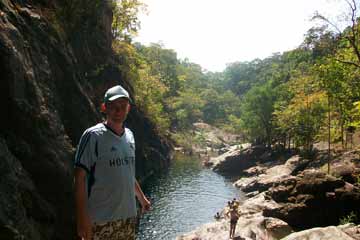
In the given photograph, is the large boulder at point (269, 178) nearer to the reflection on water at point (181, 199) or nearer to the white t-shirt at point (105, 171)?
the reflection on water at point (181, 199)

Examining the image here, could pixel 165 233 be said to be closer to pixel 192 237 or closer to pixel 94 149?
pixel 192 237

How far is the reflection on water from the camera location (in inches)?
1030

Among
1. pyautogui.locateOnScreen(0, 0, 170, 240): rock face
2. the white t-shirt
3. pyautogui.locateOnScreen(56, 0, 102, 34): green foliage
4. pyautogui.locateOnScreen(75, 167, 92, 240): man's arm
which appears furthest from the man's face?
pyautogui.locateOnScreen(56, 0, 102, 34): green foliage

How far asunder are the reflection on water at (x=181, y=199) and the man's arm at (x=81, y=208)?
20474mm

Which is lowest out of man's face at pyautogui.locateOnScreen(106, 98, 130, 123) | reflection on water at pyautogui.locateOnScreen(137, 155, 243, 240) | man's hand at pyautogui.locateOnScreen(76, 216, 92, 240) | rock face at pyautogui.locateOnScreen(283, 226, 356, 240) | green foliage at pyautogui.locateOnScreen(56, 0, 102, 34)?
reflection on water at pyautogui.locateOnScreen(137, 155, 243, 240)

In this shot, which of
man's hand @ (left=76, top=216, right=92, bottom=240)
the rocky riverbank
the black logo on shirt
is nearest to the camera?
man's hand @ (left=76, top=216, right=92, bottom=240)

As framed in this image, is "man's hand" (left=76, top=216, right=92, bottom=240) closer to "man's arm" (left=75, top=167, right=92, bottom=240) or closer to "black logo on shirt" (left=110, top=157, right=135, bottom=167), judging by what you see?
"man's arm" (left=75, top=167, right=92, bottom=240)

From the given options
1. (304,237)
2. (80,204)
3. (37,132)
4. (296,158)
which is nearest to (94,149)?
(80,204)

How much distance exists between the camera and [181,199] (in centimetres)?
3538

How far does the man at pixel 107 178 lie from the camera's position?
162 inches

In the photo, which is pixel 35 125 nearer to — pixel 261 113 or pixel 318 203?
pixel 318 203

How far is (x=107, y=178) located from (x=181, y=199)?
3197cm

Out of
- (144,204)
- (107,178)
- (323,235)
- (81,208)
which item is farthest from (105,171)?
(323,235)

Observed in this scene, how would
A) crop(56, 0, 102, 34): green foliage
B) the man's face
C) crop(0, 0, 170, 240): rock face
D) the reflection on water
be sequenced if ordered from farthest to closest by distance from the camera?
the reflection on water
crop(56, 0, 102, 34): green foliage
crop(0, 0, 170, 240): rock face
the man's face
